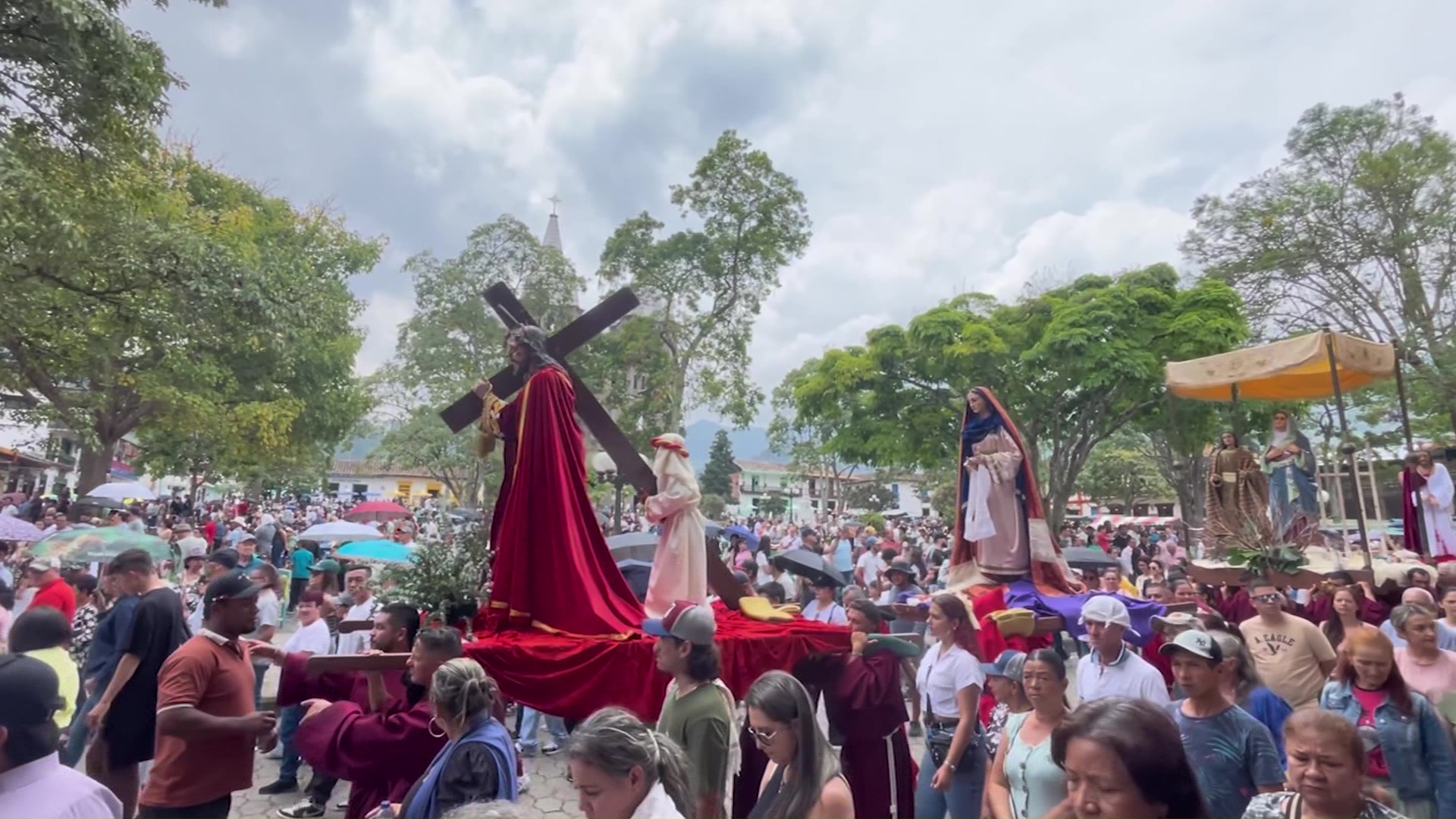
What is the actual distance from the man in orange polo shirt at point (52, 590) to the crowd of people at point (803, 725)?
157cm

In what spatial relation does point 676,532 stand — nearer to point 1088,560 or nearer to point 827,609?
point 827,609

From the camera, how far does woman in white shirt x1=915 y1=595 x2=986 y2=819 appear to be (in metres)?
4.90

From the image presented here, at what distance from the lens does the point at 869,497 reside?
6950 cm

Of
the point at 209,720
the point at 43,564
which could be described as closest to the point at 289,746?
the point at 43,564

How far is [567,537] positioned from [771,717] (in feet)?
8.30

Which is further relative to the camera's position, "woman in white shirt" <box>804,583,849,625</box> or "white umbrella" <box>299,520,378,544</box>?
"white umbrella" <box>299,520,378,544</box>

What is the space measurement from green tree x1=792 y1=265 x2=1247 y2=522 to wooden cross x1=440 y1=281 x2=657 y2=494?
A: 46.0 ft

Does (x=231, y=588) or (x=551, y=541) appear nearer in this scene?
(x=231, y=588)

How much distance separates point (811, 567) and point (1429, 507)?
8137mm

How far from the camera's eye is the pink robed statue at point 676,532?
605 centimetres

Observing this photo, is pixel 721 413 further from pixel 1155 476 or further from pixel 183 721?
pixel 1155 476

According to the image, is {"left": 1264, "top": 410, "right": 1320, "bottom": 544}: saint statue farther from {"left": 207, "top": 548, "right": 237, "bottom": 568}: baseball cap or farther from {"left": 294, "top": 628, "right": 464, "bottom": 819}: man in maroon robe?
{"left": 207, "top": 548, "right": 237, "bottom": 568}: baseball cap

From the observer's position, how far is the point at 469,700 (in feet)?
10.5

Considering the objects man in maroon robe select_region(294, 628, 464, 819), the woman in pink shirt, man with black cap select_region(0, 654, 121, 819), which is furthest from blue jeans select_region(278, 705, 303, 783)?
the woman in pink shirt
